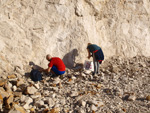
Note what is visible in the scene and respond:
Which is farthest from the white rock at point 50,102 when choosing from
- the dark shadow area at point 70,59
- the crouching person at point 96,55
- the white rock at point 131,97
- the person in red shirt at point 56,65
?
the dark shadow area at point 70,59

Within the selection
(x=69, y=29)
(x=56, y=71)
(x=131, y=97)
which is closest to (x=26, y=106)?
(x=56, y=71)

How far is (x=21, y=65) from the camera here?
5.86 m

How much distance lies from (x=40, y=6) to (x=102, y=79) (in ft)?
9.86

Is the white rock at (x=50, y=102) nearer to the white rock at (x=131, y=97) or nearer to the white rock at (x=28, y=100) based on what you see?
the white rock at (x=28, y=100)

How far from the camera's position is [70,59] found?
6.78 meters

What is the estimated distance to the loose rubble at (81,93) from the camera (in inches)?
166

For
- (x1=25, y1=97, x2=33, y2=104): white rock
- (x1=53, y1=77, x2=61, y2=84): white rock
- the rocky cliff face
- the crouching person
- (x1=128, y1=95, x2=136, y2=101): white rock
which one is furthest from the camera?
the crouching person

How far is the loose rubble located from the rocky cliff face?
0.71m

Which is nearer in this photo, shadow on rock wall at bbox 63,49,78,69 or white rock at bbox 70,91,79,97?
white rock at bbox 70,91,79,97

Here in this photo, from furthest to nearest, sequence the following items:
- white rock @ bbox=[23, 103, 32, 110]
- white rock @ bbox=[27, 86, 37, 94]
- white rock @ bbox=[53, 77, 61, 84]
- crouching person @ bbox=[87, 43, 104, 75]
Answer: crouching person @ bbox=[87, 43, 104, 75] < white rock @ bbox=[53, 77, 61, 84] < white rock @ bbox=[27, 86, 37, 94] < white rock @ bbox=[23, 103, 32, 110]

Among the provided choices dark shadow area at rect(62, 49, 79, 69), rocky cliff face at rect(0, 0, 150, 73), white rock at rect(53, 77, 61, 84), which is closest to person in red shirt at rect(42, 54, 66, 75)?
white rock at rect(53, 77, 61, 84)

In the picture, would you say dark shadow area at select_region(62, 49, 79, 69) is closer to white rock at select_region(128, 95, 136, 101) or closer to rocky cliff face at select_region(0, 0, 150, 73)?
rocky cliff face at select_region(0, 0, 150, 73)

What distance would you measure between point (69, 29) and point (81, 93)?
258 cm

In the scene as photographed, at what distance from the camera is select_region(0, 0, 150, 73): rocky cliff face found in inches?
229
